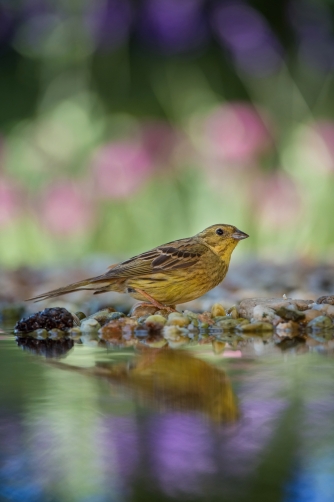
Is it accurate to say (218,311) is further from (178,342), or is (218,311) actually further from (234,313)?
(178,342)

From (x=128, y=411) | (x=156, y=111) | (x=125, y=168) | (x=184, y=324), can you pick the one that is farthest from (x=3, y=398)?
(x=156, y=111)

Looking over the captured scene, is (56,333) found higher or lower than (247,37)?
lower

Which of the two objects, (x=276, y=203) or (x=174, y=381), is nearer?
(x=174, y=381)

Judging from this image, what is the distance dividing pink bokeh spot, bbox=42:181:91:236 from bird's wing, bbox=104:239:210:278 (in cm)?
195

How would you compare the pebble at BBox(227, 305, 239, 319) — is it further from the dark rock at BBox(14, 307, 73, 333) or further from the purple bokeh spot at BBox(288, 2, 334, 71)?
the purple bokeh spot at BBox(288, 2, 334, 71)

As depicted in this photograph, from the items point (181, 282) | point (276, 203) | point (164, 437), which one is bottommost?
point (164, 437)

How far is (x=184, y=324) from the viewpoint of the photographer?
2516 millimetres

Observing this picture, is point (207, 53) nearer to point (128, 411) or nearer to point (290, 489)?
point (128, 411)

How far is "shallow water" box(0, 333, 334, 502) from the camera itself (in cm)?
97

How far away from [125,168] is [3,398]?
10.7 feet

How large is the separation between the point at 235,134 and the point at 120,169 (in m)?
0.70

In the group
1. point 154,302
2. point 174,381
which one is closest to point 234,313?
point 154,302

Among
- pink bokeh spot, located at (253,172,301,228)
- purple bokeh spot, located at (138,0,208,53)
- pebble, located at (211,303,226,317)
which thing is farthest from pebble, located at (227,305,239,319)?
purple bokeh spot, located at (138,0,208,53)

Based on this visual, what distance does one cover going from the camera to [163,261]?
2598 millimetres
